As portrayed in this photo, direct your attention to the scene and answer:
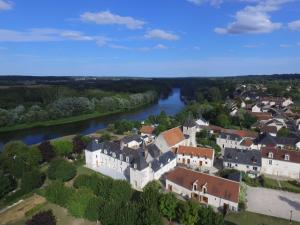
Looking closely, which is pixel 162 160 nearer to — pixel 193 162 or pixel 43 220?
pixel 193 162

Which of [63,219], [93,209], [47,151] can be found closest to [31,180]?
[63,219]

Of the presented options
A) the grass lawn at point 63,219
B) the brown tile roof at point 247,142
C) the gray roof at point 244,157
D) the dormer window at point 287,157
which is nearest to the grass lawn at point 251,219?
the gray roof at point 244,157

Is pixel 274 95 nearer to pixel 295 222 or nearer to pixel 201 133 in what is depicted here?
pixel 201 133

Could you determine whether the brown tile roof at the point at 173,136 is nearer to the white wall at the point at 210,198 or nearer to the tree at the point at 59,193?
the white wall at the point at 210,198

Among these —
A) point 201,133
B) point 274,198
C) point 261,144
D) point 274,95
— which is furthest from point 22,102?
point 274,95

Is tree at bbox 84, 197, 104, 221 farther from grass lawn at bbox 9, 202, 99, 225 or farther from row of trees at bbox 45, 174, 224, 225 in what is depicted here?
grass lawn at bbox 9, 202, 99, 225
